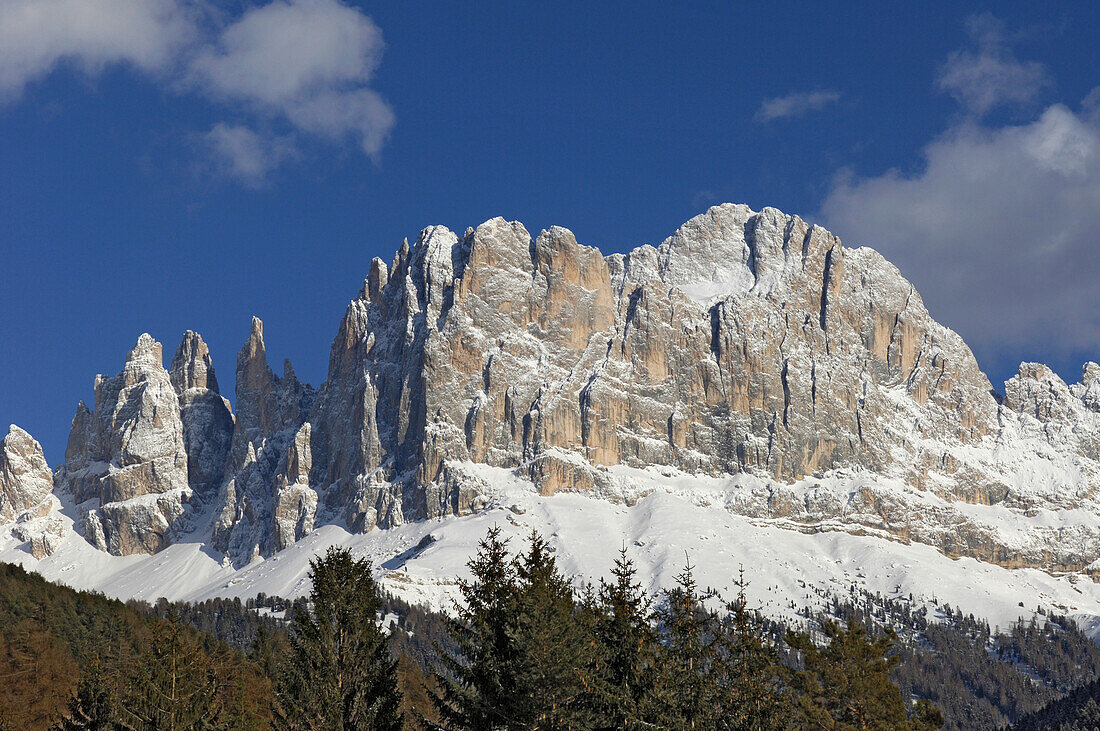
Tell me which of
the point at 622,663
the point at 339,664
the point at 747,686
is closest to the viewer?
the point at 622,663

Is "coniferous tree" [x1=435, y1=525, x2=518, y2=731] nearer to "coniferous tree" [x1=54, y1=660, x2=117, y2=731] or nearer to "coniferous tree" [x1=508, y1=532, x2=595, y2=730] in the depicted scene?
"coniferous tree" [x1=508, y1=532, x2=595, y2=730]

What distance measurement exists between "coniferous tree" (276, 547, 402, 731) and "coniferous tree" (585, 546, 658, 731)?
24.7 ft

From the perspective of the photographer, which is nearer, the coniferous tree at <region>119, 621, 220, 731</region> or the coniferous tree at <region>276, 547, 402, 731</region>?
the coniferous tree at <region>276, 547, 402, 731</region>

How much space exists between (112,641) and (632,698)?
3309 inches

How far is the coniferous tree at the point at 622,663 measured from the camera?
3841cm

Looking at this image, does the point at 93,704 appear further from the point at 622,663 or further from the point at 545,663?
the point at 622,663

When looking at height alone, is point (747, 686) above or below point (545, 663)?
below

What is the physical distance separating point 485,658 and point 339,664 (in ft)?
19.4

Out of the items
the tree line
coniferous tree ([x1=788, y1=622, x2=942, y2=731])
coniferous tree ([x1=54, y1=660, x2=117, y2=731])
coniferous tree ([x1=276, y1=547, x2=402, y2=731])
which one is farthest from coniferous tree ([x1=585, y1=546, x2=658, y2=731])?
coniferous tree ([x1=54, y1=660, x2=117, y2=731])

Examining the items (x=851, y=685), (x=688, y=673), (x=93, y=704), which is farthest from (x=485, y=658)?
(x=851, y=685)

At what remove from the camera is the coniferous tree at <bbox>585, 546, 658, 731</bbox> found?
126 feet

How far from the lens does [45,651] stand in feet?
282

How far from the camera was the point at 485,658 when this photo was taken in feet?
135

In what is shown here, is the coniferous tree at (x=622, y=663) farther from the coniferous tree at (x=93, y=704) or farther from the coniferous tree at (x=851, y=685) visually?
the coniferous tree at (x=93, y=704)
